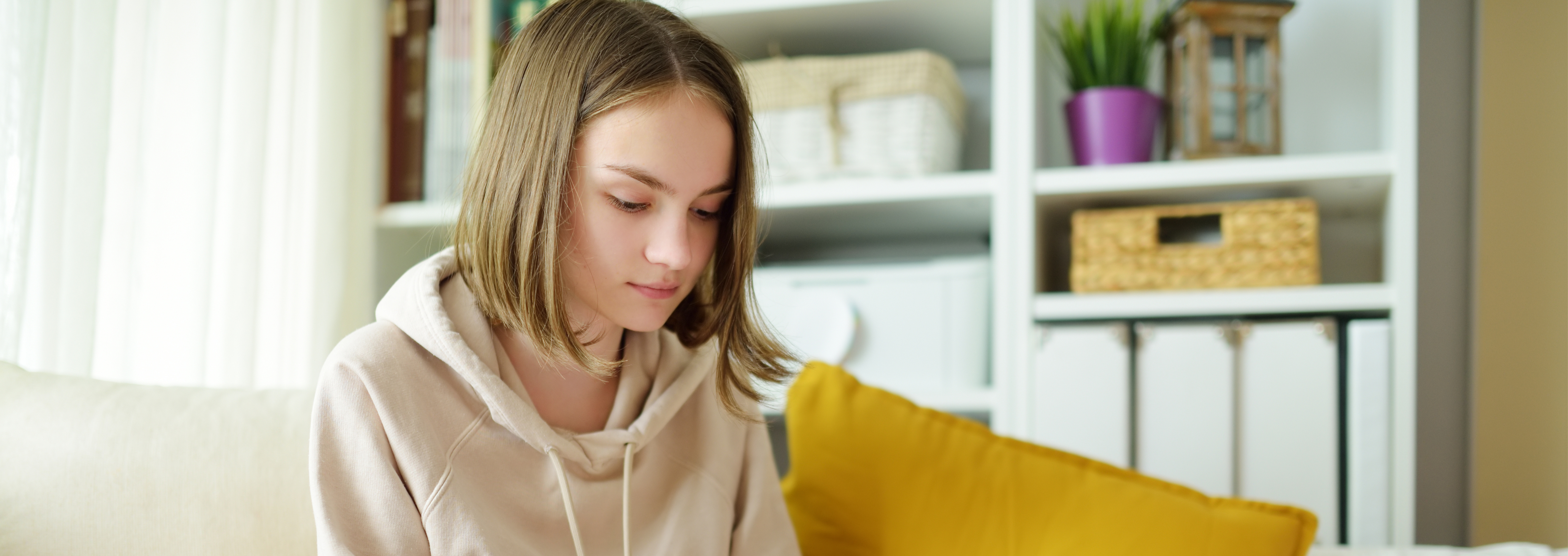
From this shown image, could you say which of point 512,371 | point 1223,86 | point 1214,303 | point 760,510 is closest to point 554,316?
point 512,371

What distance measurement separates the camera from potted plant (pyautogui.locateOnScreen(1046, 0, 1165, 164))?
1.27m

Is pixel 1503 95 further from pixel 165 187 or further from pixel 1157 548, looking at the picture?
pixel 165 187

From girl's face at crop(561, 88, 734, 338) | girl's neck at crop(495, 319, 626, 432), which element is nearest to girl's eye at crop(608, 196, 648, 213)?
girl's face at crop(561, 88, 734, 338)

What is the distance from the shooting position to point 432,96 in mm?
1449

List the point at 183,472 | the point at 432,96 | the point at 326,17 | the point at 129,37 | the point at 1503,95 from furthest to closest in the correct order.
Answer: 1. the point at 432,96
2. the point at 326,17
3. the point at 1503,95
4. the point at 129,37
5. the point at 183,472

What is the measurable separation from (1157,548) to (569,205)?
544 mm

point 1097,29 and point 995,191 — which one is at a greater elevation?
point 1097,29

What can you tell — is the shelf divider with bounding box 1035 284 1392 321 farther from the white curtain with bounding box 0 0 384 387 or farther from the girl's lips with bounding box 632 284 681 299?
the white curtain with bounding box 0 0 384 387

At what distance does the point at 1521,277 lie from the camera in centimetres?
114

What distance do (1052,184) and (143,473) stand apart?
3.32 ft

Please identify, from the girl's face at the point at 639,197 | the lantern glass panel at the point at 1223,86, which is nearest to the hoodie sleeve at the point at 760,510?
the girl's face at the point at 639,197

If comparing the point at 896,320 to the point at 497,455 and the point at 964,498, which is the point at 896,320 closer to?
the point at 964,498

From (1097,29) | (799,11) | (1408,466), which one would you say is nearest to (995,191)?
(1097,29)

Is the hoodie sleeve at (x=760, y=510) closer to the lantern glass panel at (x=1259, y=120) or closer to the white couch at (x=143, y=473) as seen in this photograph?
the white couch at (x=143, y=473)
